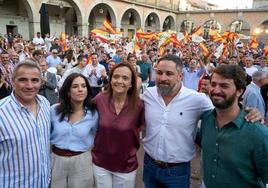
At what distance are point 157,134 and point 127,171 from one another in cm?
51

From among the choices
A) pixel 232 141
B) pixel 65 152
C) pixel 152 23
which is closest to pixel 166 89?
pixel 232 141

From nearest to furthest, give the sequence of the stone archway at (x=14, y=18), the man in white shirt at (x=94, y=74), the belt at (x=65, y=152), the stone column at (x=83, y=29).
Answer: the belt at (x=65, y=152), the man in white shirt at (x=94, y=74), the stone archway at (x=14, y=18), the stone column at (x=83, y=29)

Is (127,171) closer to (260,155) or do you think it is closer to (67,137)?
(67,137)

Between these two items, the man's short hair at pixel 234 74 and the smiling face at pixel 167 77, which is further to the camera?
the smiling face at pixel 167 77

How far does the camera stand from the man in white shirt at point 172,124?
8.29ft

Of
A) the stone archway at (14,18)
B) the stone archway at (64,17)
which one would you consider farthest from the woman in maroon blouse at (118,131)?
the stone archway at (64,17)

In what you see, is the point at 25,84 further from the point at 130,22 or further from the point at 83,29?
the point at 130,22

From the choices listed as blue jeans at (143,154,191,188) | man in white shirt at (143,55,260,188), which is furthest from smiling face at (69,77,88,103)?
blue jeans at (143,154,191,188)

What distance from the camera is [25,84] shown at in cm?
219

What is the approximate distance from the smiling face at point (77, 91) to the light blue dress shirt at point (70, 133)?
19cm

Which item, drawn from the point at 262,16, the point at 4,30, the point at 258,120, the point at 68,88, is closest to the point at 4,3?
the point at 4,30

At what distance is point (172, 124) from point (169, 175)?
19.2 inches

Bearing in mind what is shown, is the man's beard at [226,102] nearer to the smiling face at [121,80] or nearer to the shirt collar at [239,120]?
the shirt collar at [239,120]

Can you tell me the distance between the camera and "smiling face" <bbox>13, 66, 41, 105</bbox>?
219cm
